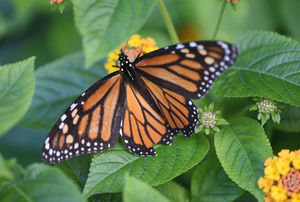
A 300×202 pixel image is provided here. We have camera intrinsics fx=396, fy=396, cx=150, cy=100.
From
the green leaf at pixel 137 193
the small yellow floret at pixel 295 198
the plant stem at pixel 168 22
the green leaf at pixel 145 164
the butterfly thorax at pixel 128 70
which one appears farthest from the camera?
the plant stem at pixel 168 22

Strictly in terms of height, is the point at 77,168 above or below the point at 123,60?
below

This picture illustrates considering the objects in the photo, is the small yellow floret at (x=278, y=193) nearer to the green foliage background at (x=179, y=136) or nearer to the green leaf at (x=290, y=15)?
the green foliage background at (x=179, y=136)

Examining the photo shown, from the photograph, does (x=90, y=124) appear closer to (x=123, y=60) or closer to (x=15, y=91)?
(x=123, y=60)

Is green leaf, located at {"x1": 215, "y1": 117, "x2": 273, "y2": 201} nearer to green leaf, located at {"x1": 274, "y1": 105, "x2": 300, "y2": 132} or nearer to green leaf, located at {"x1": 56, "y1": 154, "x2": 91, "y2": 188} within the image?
green leaf, located at {"x1": 274, "y1": 105, "x2": 300, "y2": 132}

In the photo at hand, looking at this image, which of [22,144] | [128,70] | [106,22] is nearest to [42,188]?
[106,22]

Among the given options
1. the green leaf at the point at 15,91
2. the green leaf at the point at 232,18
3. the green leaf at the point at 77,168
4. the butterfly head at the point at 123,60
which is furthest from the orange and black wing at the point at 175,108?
the green leaf at the point at 232,18

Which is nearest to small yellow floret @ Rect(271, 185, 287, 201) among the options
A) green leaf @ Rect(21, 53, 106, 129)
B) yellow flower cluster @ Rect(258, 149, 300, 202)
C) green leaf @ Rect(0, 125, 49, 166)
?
yellow flower cluster @ Rect(258, 149, 300, 202)
